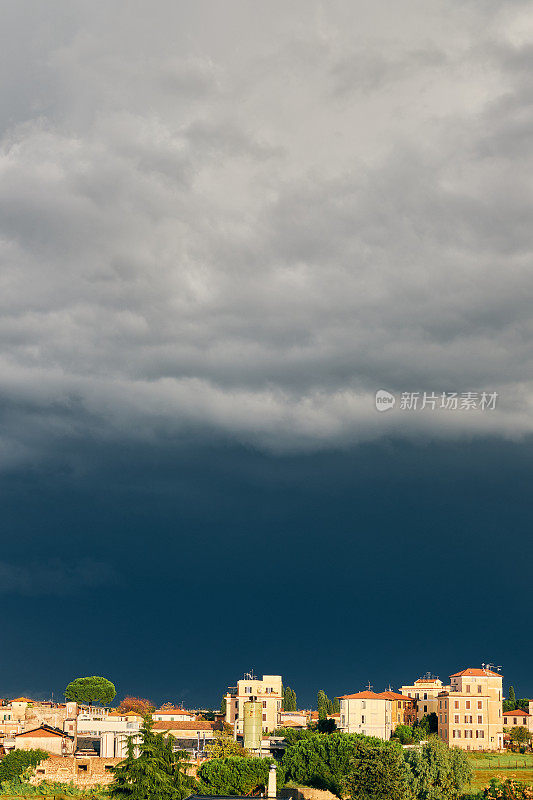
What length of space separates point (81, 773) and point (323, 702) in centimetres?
8276

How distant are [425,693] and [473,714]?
24.5 m

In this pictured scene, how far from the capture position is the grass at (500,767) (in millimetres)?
91375

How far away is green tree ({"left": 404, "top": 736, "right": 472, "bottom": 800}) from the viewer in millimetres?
79062

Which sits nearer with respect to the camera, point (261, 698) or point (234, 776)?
point (234, 776)

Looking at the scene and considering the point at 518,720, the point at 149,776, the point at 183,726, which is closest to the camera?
the point at 149,776

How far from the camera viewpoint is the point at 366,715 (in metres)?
132

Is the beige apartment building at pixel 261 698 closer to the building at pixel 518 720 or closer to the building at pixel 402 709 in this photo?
the building at pixel 402 709

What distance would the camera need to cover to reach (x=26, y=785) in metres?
100

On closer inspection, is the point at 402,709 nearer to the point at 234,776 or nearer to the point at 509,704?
the point at 509,704

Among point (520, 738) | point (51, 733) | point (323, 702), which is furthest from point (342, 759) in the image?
point (323, 702)

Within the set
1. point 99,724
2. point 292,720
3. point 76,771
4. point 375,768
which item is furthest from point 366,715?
point 375,768

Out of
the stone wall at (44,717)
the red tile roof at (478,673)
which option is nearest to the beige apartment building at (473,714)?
the red tile roof at (478,673)

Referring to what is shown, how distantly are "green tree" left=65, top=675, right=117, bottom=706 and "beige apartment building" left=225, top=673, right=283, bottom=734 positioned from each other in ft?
158

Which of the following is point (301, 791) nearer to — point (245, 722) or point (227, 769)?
point (227, 769)
